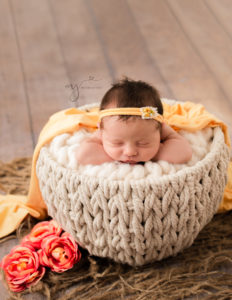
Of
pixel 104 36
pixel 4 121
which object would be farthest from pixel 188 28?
pixel 4 121

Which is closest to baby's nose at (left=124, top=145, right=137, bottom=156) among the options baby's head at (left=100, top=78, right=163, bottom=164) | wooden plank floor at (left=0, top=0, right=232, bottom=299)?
baby's head at (left=100, top=78, right=163, bottom=164)

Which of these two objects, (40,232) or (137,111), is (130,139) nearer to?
(137,111)

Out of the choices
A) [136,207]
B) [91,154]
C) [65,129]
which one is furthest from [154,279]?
[65,129]

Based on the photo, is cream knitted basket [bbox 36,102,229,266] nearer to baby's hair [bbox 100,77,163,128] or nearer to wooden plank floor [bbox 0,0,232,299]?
baby's hair [bbox 100,77,163,128]

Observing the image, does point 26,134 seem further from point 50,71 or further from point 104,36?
point 104,36

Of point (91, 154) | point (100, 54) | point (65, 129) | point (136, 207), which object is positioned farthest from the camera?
point (100, 54)

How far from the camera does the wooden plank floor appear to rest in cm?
188

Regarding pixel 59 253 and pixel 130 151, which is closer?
pixel 130 151

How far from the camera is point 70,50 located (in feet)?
7.32

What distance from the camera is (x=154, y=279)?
3.73 ft

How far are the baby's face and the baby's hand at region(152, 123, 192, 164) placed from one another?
0.03 m

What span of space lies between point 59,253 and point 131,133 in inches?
14.6

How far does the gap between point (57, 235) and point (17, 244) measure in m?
0.13

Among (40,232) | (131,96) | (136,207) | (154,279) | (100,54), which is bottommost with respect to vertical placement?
(154,279)
